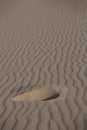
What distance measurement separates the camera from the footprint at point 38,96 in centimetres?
624

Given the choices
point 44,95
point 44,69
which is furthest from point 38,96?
point 44,69

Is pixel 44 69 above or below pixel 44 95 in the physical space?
above

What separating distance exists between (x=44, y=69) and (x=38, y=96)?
1.68 meters

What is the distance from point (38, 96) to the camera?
6.30 meters

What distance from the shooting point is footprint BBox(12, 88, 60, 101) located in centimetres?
624

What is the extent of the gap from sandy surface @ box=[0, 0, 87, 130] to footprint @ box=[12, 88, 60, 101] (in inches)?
0.7

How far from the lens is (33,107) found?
577 cm

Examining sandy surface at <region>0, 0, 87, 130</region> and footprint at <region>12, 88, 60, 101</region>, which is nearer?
sandy surface at <region>0, 0, 87, 130</region>

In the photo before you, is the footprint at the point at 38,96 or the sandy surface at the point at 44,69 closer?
the sandy surface at the point at 44,69

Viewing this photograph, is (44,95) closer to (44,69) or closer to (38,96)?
(38,96)

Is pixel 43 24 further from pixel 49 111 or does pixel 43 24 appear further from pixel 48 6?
pixel 49 111

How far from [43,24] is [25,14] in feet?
8.83

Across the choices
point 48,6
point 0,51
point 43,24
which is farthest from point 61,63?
point 48,6

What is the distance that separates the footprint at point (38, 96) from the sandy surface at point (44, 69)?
2cm
